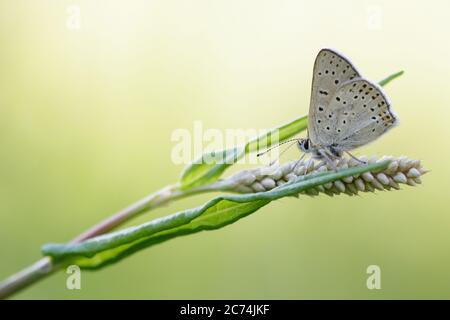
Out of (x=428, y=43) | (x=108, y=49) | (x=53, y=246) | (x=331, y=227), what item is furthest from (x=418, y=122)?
(x=53, y=246)

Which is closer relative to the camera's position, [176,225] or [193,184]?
[176,225]

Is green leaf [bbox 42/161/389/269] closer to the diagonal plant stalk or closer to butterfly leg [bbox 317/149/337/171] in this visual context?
the diagonal plant stalk

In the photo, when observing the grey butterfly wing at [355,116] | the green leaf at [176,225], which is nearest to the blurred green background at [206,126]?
the grey butterfly wing at [355,116]

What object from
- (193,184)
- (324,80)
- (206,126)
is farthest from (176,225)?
(206,126)

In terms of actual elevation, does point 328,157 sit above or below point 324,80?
below

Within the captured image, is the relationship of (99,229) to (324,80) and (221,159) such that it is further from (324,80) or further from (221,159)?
(324,80)
